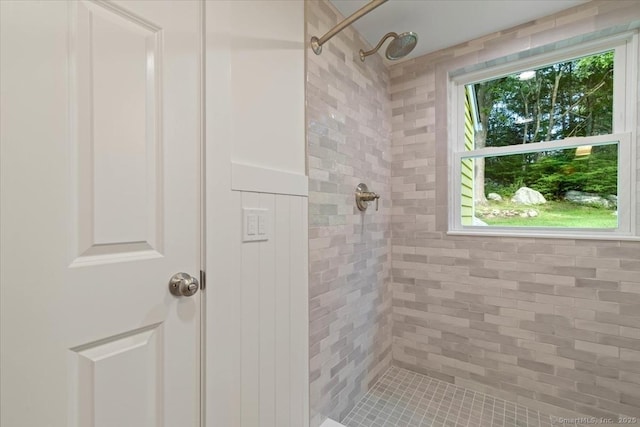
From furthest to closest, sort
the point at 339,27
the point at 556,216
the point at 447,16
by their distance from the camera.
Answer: the point at 556,216, the point at 447,16, the point at 339,27

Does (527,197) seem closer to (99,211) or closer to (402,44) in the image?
(402,44)

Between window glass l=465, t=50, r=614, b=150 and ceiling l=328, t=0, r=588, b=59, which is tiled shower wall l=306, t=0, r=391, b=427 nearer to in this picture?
ceiling l=328, t=0, r=588, b=59

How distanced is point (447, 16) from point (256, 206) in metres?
1.47

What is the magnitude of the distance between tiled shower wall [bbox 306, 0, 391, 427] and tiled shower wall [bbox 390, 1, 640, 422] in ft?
0.55

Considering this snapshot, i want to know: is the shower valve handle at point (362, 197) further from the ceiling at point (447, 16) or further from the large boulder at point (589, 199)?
the large boulder at point (589, 199)

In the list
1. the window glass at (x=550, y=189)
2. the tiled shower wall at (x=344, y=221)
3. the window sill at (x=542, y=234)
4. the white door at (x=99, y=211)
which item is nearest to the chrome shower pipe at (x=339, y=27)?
the tiled shower wall at (x=344, y=221)

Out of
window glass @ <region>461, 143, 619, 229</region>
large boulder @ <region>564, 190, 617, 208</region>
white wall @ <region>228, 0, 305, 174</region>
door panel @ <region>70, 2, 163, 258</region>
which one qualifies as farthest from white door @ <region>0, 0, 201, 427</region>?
large boulder @ <region>564, 190, 617, 208</region>

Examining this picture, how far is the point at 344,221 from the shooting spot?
1.50 metres

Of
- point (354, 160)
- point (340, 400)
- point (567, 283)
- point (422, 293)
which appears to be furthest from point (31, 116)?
point (567, 283)

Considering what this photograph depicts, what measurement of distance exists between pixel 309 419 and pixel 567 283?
1498mm

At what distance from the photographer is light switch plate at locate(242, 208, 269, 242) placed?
976 mm

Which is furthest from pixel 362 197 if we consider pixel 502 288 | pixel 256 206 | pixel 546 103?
pixel 546 103

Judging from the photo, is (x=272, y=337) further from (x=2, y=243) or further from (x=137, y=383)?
(x=2, y=243)

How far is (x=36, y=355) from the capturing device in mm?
567
